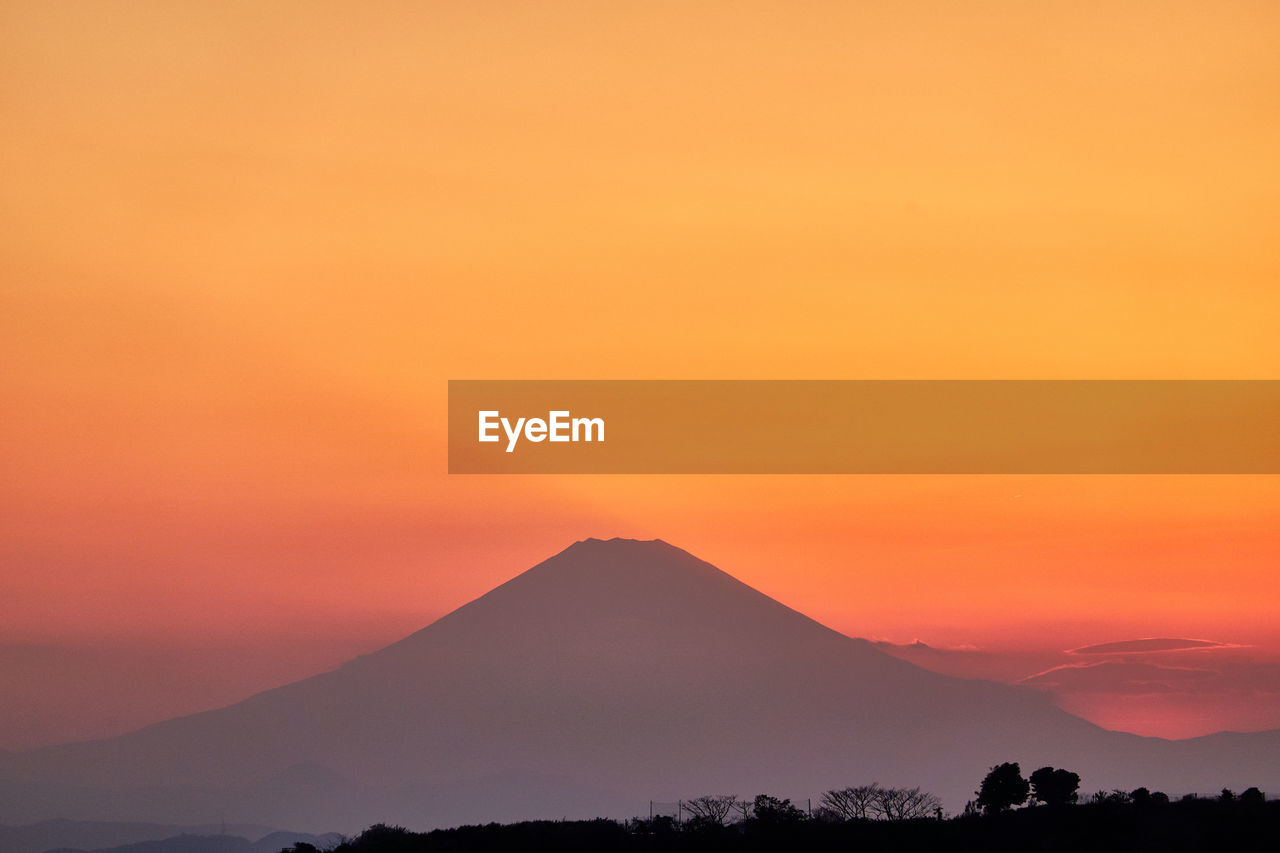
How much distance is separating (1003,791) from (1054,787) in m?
4.97

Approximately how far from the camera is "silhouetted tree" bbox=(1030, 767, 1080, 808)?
452 feet

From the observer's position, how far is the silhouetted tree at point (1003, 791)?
141 m

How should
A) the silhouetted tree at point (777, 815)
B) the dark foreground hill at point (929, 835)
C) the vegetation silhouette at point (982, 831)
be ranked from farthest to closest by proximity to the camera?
the silhouetted tree at point (777, 815) < the vegetation silhouette at point (982, 831) < the dark foreground hill at point (929, 835)

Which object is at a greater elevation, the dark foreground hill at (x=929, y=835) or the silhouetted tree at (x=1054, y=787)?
the silhouetted tree at (x=1054, y=787)

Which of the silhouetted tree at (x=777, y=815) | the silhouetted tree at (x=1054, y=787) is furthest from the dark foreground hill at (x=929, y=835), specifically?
the silhouetted tree at (x=1054, y=787)

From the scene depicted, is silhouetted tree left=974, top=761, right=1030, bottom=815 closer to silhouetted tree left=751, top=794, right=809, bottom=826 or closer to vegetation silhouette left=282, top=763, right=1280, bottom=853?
vegetation silhouette left=282, top=763, right=1280, bottom=853

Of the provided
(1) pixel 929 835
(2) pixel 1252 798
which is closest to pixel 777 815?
(1) pixel 929 835

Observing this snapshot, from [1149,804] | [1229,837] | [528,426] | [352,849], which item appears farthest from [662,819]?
[528,426]

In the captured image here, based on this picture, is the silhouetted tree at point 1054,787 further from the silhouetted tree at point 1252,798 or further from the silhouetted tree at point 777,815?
the silhouetted tree at point 777,815

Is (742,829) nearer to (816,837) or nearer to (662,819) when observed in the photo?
(662,819)

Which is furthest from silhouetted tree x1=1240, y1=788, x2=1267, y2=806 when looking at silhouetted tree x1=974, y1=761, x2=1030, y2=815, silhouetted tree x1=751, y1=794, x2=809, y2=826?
silhouetted tree x1=751, y1=794, x2=809, y2=826

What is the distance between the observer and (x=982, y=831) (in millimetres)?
123562

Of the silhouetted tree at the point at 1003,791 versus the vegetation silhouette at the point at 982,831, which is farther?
the silhouetted tree at the point at 1003,791

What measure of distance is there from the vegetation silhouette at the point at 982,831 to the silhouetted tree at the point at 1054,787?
13 centimetres
